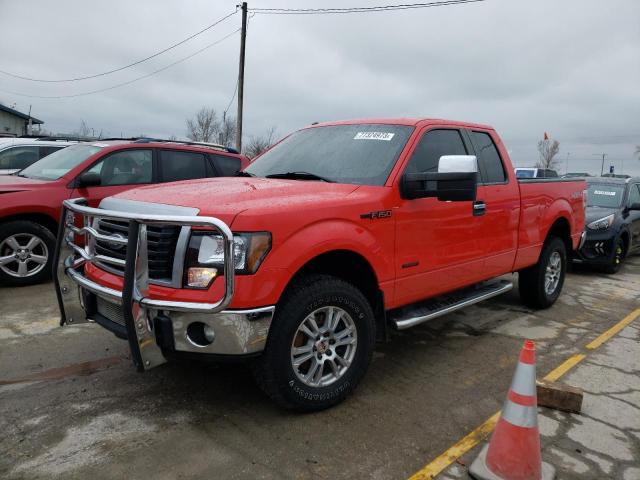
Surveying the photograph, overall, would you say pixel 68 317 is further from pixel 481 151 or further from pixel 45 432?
pixel 481 151

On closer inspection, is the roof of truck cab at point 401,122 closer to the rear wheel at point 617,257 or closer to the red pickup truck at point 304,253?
the red pickup truck at point 304,253

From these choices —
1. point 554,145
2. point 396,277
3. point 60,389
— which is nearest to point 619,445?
point 396,277

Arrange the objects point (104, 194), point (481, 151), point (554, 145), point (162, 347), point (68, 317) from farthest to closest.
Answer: point (554, 145), point (104, 194), point (481, 151), point (68, 317), point (162, 347)

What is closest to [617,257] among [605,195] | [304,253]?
[605,195]

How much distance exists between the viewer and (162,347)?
2.84m

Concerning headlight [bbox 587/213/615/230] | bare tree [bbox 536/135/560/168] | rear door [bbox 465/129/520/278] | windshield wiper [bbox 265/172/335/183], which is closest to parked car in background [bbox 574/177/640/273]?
headlight [bbox 587/213/615/230]

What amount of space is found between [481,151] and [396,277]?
189cm

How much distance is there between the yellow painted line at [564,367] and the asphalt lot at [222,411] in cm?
7

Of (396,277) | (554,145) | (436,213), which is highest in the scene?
(554,145)

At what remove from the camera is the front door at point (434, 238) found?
376 cm

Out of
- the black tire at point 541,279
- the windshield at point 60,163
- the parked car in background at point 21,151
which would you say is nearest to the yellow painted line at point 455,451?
the black tire at point 541,279

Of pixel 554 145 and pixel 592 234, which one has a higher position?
pixel 554 145

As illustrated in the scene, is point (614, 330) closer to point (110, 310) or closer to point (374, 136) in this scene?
point (374, 136)

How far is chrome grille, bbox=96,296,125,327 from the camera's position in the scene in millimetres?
3060
